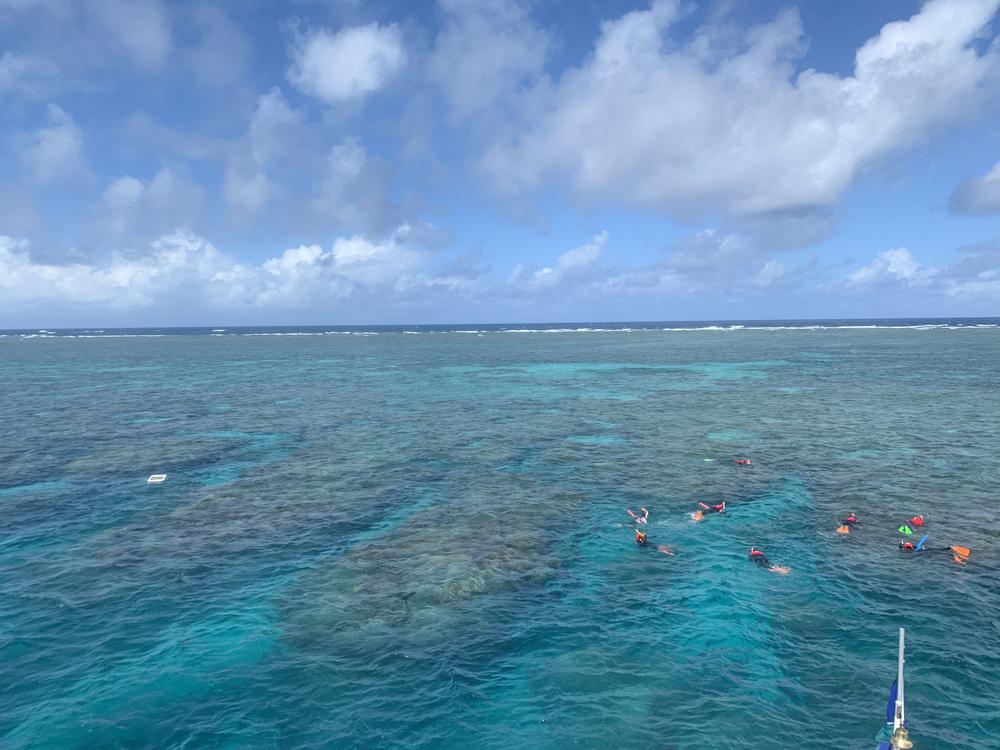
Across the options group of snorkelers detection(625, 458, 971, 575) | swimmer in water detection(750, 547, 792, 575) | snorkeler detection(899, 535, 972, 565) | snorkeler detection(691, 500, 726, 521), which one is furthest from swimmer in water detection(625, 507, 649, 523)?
snorkeler detection(899, 535, 972, 565)

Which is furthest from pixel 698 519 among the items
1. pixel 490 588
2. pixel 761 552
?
pixel 490 588

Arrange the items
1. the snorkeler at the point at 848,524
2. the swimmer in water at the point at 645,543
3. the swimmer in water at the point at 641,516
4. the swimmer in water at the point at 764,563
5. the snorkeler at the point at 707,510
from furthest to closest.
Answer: the snorkeler at the point at 707,510 → the swimmer in water at the point at 641,516 → the snorkeler at the point at 848,524 → the swimmer in water at the point at 645,543 → the swimmer in water at the point at 764,563

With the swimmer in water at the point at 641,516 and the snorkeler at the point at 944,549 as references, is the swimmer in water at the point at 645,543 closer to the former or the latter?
the swimmer in water at the point at 641,516

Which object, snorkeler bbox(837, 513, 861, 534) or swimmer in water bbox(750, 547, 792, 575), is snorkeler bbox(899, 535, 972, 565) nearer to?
snorkeler bbox(837, 513, 861, 534)

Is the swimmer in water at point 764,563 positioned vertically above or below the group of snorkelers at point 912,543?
below

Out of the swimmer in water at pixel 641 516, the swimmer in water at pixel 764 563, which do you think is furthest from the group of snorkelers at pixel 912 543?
the swimmer in water at pixel 641 516

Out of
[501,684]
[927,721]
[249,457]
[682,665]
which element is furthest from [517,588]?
[249,457]

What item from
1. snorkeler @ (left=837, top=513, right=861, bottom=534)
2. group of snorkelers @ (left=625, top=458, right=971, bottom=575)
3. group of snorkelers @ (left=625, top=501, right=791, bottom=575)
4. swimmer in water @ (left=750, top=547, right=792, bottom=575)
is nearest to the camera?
swimmer in water @ (left=750, top=547, right=792, bottom=575)
